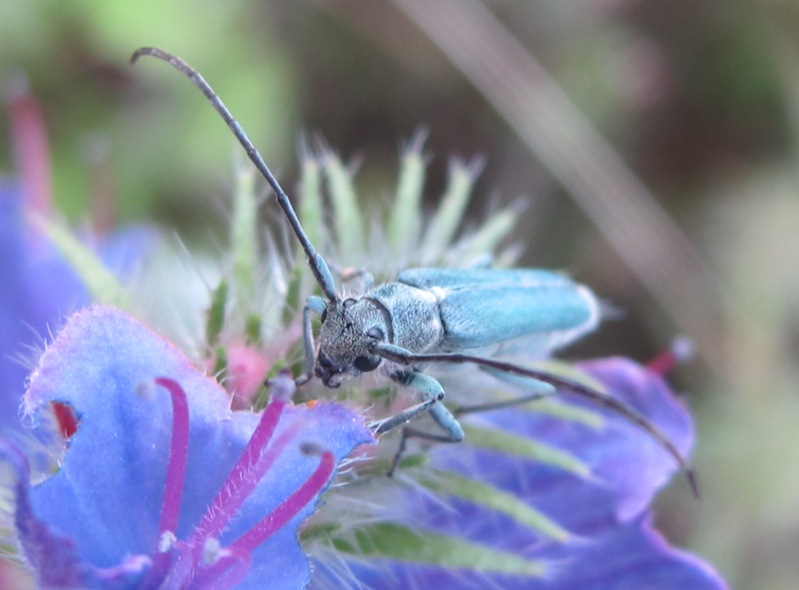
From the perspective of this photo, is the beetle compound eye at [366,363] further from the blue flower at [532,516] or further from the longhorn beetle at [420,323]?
the blue flower at [532,516]

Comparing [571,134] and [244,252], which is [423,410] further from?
[571,134]

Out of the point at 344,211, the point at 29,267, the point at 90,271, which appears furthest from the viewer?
the point at 29,267

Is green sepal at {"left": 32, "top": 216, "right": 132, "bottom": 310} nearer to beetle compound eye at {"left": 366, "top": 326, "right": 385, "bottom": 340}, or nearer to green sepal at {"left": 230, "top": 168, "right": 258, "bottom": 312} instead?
green sepal at {"left": 230, "top": 168, "right": 258, "bottom": 312}

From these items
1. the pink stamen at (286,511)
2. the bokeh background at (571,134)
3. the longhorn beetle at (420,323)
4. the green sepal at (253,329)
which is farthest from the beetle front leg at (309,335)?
the bokeh background at (571,134)

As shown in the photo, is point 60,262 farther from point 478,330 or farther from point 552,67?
point 552,67

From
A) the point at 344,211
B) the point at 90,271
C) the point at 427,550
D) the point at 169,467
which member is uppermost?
the point at 344,211

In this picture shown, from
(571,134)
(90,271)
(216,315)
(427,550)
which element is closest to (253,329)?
(216,315)
